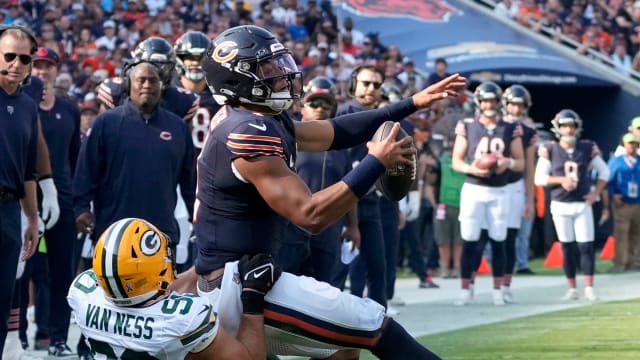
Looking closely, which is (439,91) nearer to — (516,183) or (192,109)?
(192,109)

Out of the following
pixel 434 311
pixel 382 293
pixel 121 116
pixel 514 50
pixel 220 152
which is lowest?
pixel 514 50

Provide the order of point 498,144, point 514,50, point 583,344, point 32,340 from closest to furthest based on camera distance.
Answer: point 583,344 < point 32,340 < point 498,144 < point 514,50

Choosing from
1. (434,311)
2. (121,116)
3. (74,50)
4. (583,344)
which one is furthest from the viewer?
(74,50)

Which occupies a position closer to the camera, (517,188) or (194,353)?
(194,353)

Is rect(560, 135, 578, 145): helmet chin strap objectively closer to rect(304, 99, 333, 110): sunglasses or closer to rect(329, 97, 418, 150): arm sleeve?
rect(304, 99, 333, 110): sunglasses

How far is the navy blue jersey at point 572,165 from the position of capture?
12.2 m

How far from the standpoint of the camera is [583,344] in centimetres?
837

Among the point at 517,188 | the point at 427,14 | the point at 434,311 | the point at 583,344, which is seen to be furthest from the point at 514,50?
the point at 583,344

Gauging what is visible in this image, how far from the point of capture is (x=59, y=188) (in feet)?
28.2

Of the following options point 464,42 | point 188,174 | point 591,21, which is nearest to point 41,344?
point 188,174

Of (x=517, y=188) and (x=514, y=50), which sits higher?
(x=517, y=188)

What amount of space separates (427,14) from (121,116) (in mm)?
17160

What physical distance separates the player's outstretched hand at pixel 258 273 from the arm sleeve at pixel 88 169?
9.87 feet

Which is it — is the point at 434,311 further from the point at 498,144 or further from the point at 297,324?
the point at 297,324
